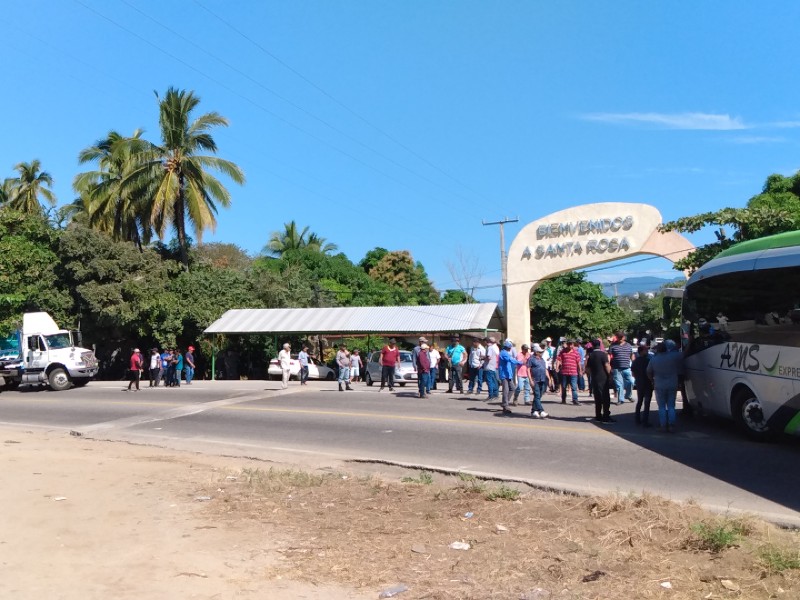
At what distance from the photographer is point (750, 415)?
439 inches

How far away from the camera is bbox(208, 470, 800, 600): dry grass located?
4949 mm

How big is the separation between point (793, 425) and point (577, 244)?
20330 millimetres

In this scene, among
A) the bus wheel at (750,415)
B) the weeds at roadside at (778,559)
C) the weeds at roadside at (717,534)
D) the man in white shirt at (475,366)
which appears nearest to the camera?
the weeds at roadside at (778,559)

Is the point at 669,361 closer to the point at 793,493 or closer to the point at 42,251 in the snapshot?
the point at 793,493

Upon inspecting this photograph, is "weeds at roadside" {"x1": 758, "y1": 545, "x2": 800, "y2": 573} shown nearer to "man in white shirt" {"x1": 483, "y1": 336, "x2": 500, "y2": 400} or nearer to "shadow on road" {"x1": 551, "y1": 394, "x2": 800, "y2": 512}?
"shadow on road" {"x1": 551, "y1": 394, "x2": 800, "y2": 512}

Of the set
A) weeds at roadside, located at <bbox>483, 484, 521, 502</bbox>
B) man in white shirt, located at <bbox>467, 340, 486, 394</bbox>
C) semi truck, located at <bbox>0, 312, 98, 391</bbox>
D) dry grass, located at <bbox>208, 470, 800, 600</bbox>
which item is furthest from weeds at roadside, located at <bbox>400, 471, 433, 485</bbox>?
semi truck, located at <bbox>0, 312, 98, 391</bbox>

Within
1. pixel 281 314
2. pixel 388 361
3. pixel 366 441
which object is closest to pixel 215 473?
pixel 366 441

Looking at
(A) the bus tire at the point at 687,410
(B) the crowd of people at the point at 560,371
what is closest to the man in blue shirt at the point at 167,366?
(B) the crowd of people at the point at 560,371

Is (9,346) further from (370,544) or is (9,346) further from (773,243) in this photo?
(773,243)

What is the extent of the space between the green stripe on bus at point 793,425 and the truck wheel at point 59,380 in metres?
25.5

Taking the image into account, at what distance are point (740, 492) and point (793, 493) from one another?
537 mm

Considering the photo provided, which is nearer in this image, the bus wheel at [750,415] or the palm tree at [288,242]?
the bus wheel at [750,415]

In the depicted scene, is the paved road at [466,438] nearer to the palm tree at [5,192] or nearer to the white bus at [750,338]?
the white bus at [750,338]

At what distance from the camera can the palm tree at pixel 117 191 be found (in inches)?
1492
